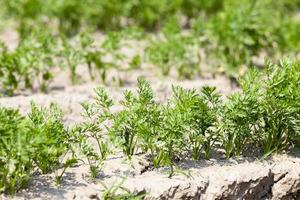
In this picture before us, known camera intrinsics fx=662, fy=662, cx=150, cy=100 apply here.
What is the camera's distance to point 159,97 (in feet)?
18.2

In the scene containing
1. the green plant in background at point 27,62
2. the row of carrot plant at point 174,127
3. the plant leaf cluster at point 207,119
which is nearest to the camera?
the row of carrot plant at point 174,127

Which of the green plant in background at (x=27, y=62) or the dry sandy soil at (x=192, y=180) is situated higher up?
the green plant in background at (x=27, y=62)

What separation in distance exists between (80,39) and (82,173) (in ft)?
6.53

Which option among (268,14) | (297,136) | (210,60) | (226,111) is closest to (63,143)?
(226,111)

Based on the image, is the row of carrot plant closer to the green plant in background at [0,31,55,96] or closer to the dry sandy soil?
the dry sandy soil

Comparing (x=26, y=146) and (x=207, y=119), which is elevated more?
(x=207, y=119)

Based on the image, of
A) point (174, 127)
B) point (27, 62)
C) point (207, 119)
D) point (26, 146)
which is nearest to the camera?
point (26, 146)

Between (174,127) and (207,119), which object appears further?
(207,119)

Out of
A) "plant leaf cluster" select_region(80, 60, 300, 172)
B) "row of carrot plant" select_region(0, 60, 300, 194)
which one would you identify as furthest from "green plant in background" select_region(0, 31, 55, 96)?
"plant leaf cluster" select_region(80, 60, 300, 172)

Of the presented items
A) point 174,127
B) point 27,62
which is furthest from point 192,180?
point 27,62

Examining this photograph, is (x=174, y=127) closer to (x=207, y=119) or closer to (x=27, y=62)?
(x=207, y=119)

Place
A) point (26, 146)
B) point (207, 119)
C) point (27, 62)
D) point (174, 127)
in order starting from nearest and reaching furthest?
point (26, 146) < point (174, 127) < point (207, 119) < point (27, 62)

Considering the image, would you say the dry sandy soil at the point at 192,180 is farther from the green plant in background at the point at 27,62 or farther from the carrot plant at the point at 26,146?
the green plant in background at the point at 27,62

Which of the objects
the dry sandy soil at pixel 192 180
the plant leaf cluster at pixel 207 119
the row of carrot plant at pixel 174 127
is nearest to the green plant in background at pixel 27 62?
the row of carrot plant at pixel 174 127
